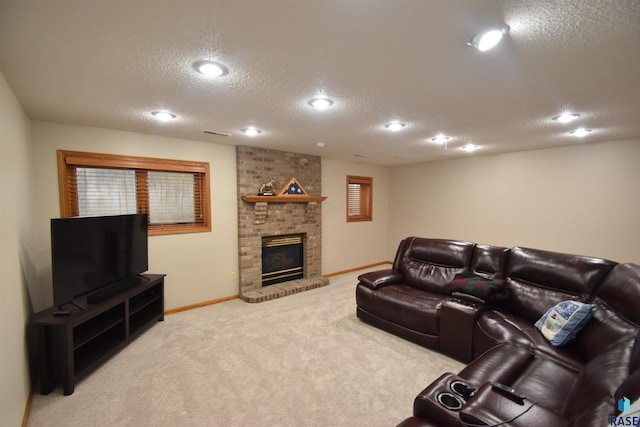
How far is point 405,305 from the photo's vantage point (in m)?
3.03

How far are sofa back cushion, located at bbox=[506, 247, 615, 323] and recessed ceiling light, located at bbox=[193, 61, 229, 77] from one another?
318 cm

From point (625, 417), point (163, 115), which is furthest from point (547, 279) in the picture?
point (163, 115)

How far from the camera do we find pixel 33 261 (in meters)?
2.64

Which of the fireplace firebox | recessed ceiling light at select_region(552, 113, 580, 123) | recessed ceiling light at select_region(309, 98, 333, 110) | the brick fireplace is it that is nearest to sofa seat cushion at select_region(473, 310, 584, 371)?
recessed ceiling light at select_region(552, 113, 580, 123)

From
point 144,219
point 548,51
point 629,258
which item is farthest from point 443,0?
point 629,258

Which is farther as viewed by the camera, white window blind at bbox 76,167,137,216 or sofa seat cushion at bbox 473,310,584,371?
white window blind at bbox 76,167,137,216

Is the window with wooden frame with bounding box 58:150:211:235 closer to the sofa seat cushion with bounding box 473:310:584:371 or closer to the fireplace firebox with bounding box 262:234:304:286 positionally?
the fireplace firebox with bounding box 262:234:304:286

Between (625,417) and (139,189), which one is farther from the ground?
(139,189)

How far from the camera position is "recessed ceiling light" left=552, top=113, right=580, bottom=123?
9.03 ft

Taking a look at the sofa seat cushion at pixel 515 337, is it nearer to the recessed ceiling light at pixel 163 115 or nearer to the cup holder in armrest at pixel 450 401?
the cup holder in armrest at pixel 450 401

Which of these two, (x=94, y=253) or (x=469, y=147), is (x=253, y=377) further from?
(x=469, y=147)

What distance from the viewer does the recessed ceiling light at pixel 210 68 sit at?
1721mm

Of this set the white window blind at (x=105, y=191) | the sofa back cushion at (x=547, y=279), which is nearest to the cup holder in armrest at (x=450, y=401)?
the sofa back cushion at (x=547, y=279)

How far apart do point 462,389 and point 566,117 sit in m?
2.89
